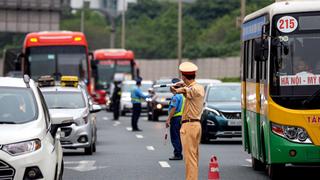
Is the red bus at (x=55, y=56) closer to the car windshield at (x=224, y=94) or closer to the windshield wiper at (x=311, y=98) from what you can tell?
the car windshield at (x=224, y=94)

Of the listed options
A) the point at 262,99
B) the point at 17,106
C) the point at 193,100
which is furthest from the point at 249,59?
the point at 17,106

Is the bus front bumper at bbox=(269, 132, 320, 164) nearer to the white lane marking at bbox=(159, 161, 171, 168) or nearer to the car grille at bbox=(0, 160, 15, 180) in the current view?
the white lane marking at bbox=(159, 161, 171, 168)

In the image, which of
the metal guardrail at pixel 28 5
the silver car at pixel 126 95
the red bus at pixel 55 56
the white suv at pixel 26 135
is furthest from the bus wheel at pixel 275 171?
the metal guardrail at pixel 28 5

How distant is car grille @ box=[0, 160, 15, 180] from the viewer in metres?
12.4

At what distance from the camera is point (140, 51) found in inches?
4631

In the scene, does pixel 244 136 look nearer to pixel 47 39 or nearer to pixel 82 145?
pixel 82 145

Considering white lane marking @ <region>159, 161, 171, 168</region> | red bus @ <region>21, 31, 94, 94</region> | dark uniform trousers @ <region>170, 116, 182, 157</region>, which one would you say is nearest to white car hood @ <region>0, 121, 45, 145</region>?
white lane marking @ <region>159, 161, 171, 168</region>

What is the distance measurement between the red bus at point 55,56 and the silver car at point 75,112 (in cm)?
1300

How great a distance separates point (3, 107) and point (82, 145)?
10.4m

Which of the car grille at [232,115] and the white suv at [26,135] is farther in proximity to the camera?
the car grille at [232,115]

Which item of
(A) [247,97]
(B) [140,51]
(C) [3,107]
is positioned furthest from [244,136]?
(B) [140,51]

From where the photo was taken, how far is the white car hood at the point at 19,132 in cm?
1266

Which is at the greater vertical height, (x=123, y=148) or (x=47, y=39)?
(x=47, y=39)

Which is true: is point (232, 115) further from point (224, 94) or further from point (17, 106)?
point (17, 106)
